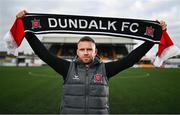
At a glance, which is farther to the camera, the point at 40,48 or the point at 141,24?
the point at 141,24

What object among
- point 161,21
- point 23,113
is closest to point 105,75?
point 161,21

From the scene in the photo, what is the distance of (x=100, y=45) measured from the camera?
70.2m

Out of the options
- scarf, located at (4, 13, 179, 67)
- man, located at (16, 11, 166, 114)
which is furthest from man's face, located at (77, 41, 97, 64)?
scarf, located at (4, 13, 179, 67)

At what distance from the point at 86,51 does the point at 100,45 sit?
67.0 meters

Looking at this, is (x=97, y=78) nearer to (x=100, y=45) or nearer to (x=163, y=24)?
(x=163, y=24)

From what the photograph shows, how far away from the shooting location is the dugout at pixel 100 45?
67.6m

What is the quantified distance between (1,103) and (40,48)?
659 centimetres

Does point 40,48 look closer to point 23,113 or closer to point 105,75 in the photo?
point 105,75

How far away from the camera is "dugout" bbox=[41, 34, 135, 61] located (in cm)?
6762

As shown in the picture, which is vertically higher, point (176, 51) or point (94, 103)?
point (176, 51)

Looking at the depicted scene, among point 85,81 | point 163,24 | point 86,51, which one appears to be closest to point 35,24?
point 86,51

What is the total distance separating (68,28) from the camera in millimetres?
4387

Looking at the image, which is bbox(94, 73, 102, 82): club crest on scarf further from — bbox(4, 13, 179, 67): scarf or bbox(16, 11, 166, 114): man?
bbox(4, 13, 179, 67): scarf

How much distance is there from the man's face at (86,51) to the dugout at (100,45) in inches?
2478
